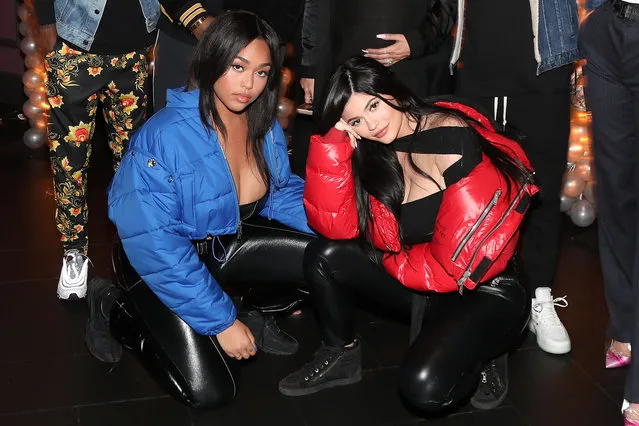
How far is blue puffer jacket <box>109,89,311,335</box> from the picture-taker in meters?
2.42

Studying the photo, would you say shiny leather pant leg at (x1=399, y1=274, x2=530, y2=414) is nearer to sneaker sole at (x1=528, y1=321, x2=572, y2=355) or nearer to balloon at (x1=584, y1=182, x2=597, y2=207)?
sneaker sole at (x1=528, y1=321, x2=572, y2=355)

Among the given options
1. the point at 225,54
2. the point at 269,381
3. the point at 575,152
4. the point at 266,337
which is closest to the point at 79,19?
the point at 225,54

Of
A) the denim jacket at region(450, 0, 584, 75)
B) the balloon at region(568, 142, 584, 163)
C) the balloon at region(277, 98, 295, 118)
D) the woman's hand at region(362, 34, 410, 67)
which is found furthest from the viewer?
the balloon at region(277, 98, 295, 118)

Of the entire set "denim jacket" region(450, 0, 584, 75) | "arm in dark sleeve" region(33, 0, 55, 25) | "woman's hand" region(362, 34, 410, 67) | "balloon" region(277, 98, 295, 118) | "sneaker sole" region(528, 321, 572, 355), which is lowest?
Result: "sneaker sole" region(528, 321, 572, 355)

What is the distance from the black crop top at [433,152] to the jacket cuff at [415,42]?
46 centimetres

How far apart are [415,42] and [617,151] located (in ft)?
2.29

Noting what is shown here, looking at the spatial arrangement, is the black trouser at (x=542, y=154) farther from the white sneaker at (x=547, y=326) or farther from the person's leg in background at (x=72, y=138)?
the person's leg in background at (x=72, y=138)

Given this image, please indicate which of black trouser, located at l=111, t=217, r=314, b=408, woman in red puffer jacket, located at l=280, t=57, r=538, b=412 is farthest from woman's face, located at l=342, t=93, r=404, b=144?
black trouser, located at l=111, t=217, r=314, b=408

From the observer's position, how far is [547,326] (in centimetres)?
296

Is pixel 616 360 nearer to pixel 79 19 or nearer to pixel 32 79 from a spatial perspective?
pixel 79 19

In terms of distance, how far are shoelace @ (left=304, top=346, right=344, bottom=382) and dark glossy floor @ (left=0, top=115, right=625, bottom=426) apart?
7cm

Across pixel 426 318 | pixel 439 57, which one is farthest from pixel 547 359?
pixel 439 57

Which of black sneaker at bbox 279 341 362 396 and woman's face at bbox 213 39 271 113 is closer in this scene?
woman's face at bbox 213 39 271 113

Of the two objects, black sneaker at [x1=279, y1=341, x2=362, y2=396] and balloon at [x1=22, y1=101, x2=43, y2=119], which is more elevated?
black sneaker at [x1=279, y1=341, x2=362, y2=396]
